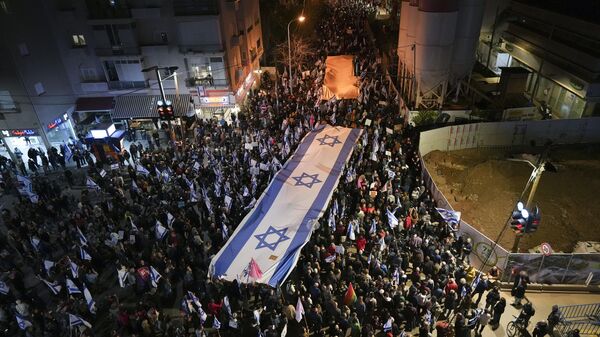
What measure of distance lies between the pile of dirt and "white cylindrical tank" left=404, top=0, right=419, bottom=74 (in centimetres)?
910

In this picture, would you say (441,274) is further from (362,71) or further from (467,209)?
(362,71)

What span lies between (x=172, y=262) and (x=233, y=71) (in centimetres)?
1752

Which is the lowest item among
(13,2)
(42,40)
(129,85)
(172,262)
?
(172,262)

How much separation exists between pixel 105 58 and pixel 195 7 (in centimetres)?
714

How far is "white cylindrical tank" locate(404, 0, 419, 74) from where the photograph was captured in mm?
29384

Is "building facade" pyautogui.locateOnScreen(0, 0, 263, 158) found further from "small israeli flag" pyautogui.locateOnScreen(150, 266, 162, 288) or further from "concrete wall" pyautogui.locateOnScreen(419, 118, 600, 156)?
"small israeli flag" pyautogui.locateOnScreen(150, 266, 162, 288)

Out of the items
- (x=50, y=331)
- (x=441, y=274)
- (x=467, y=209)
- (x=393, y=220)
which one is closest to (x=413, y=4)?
(x=467, y=209)

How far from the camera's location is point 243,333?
13234mm

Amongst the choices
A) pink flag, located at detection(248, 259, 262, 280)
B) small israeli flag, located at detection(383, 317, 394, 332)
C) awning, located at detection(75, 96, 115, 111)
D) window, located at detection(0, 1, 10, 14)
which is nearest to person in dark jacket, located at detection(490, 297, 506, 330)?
small israeli flag, located at detection(383, 317, 394, 332)

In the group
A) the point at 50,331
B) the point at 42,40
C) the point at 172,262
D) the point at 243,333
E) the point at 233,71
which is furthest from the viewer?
the point at 233,71

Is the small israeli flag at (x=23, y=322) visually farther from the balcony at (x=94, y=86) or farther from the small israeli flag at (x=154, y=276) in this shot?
the balcony at (x=94, y=86)

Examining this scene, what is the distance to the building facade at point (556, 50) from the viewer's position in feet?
81.8

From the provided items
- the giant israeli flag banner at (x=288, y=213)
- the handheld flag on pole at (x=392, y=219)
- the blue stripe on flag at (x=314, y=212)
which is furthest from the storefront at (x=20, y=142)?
the handheld flag on pole at (x=392, y=219)

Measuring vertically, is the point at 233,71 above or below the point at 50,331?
above
